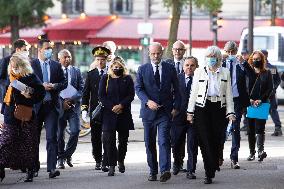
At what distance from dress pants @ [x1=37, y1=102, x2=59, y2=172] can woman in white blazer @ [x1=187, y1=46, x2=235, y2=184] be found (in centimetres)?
203

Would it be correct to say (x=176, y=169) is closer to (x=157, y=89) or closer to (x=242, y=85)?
(x=157, y=89)

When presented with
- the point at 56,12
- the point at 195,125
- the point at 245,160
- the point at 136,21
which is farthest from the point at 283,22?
the point at 195,125

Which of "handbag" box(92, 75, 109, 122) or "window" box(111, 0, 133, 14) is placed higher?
"handbag" box(92, 75, 109, 122)

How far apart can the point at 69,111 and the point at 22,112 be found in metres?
2.57

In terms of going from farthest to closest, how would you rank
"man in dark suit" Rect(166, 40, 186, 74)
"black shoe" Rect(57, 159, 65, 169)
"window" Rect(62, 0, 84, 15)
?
"window" Rect(62, 0, 84, 15)
"black shoe" Rect(57, 159, 65, 169)
"man in dark suit" Rect(166, 40, 186, 74)

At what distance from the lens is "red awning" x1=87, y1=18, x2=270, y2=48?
55938 millimetres

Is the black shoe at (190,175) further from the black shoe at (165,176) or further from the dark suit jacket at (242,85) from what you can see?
the dark suit jacket at (242,85)

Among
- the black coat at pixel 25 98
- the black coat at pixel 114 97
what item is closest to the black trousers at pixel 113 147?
the black coat at pixel 114 97

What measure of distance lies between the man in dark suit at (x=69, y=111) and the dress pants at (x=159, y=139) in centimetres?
201

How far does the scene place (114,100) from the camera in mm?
16953

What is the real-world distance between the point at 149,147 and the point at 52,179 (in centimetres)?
141

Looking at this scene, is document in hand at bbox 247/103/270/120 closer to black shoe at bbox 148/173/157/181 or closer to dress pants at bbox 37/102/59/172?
black shoe at bbox 148/173/157/181

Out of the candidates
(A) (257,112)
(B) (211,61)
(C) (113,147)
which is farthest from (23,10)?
(B) (211,61)

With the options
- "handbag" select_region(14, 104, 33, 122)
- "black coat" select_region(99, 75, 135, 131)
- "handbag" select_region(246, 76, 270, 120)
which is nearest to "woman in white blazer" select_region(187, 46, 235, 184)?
"black coat" select_region(99, 75, 135, 131)
